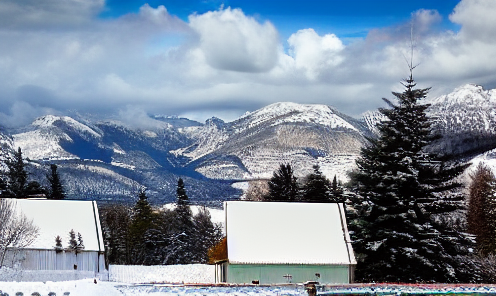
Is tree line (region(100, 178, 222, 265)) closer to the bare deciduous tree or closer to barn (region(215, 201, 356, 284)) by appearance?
the bare deciduous tree

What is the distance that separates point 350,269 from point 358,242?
332 centimetres

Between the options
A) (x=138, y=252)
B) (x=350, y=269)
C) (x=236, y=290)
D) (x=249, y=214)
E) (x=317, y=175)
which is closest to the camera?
(x=236, y=290)

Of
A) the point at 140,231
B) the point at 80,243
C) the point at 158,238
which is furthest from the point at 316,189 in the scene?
the point at 80,243

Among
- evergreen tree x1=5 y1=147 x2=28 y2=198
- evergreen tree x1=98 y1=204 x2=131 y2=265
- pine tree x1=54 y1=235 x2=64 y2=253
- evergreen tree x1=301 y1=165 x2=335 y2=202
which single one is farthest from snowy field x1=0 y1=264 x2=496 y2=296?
evergreen tree x1=5 y1=147 x2=28 y2=198

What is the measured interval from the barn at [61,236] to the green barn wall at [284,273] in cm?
1443

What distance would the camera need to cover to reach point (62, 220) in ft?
195

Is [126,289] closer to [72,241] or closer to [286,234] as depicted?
[286,234]

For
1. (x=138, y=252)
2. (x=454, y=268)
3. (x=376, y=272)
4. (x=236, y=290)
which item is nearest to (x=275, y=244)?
(x=376, y=272)

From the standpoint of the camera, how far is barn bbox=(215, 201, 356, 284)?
165ft

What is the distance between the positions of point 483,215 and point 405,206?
25061mm

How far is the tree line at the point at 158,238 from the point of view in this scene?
91.8 metres

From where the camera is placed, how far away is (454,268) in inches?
2035

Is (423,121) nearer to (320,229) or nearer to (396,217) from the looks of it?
(396,217)

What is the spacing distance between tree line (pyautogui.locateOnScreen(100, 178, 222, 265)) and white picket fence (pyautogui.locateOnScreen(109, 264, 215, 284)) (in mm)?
22912
